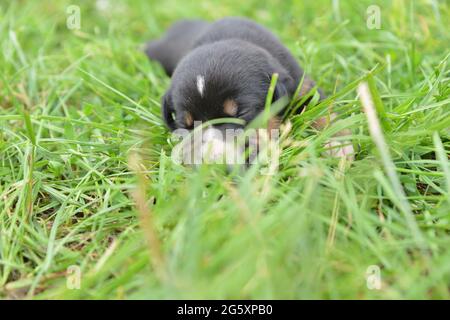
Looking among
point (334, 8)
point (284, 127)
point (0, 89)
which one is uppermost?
point (334, 8)

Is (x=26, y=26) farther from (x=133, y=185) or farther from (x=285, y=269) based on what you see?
(x=285, y=269)

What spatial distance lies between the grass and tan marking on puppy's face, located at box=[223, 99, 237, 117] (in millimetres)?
396

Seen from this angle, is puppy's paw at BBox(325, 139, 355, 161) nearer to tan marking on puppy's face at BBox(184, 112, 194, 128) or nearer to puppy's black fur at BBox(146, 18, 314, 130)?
puppy's black fur at BBox(146, 18, 314, 130)

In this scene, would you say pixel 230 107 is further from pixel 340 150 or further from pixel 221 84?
pixel 340 150

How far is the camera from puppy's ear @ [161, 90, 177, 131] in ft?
12.8

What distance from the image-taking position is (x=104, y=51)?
5324mm

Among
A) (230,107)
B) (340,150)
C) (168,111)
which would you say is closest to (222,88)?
(230,107)

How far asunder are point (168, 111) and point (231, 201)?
1292 mm

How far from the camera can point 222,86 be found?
353 cm

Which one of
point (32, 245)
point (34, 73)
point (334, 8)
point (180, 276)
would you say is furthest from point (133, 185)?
point (334, 8)

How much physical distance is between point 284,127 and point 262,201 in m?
0.90

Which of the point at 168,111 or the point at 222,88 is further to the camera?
the point at 168,111

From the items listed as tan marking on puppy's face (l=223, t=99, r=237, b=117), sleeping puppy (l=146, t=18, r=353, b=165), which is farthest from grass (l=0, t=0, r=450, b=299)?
tan marking on puppy's face (l=223, t=99, r=237, b=117)

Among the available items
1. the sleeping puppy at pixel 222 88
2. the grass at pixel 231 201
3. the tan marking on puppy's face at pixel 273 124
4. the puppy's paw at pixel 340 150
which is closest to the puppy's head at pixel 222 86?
the sleeping puppy at pixel 222 88
